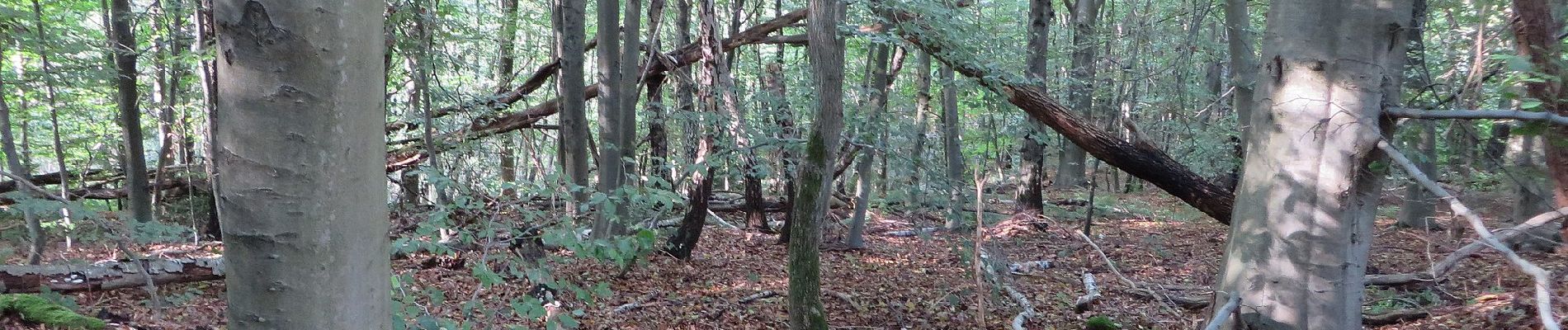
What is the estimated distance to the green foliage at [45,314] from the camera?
189 inches

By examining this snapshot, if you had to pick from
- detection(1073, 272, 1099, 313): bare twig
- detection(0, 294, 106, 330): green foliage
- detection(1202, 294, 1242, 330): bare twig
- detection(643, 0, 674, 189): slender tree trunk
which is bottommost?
detection(1073, 272, 1099, 313): bare twig

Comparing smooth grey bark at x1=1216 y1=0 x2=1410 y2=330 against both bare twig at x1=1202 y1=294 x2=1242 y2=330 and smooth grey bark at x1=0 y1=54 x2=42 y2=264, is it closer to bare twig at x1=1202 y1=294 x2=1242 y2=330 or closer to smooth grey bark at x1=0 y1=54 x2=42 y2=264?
bare twig at x1=1202 y1=294 x2=1242 y2=330

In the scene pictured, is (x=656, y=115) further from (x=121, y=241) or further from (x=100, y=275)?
(x=100, y=275)

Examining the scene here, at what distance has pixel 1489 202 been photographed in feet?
18.6

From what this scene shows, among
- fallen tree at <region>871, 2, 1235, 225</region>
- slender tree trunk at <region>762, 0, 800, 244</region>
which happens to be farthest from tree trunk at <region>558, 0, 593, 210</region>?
fallen tree at <region>871, 2, 1235, 225</region>

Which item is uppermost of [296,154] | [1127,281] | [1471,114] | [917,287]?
[1471,114]

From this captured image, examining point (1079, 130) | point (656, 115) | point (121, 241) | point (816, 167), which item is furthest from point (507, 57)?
point (1079, 130)

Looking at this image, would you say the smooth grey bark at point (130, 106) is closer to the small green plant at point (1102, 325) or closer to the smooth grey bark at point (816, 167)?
Answer: the smooth grey bark at point (816, 167)

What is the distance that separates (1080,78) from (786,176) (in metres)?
5.86

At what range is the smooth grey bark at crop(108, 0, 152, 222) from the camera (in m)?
7.86

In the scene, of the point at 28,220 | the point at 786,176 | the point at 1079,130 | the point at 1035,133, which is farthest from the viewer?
the point at 1035,133

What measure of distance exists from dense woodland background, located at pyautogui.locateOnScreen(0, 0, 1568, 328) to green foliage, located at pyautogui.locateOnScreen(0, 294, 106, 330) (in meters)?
0.03

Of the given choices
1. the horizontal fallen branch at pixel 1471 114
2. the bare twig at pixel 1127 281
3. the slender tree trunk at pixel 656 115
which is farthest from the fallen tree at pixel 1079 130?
the horizontal fallen branch at pixel 1471 114

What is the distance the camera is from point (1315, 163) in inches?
102
